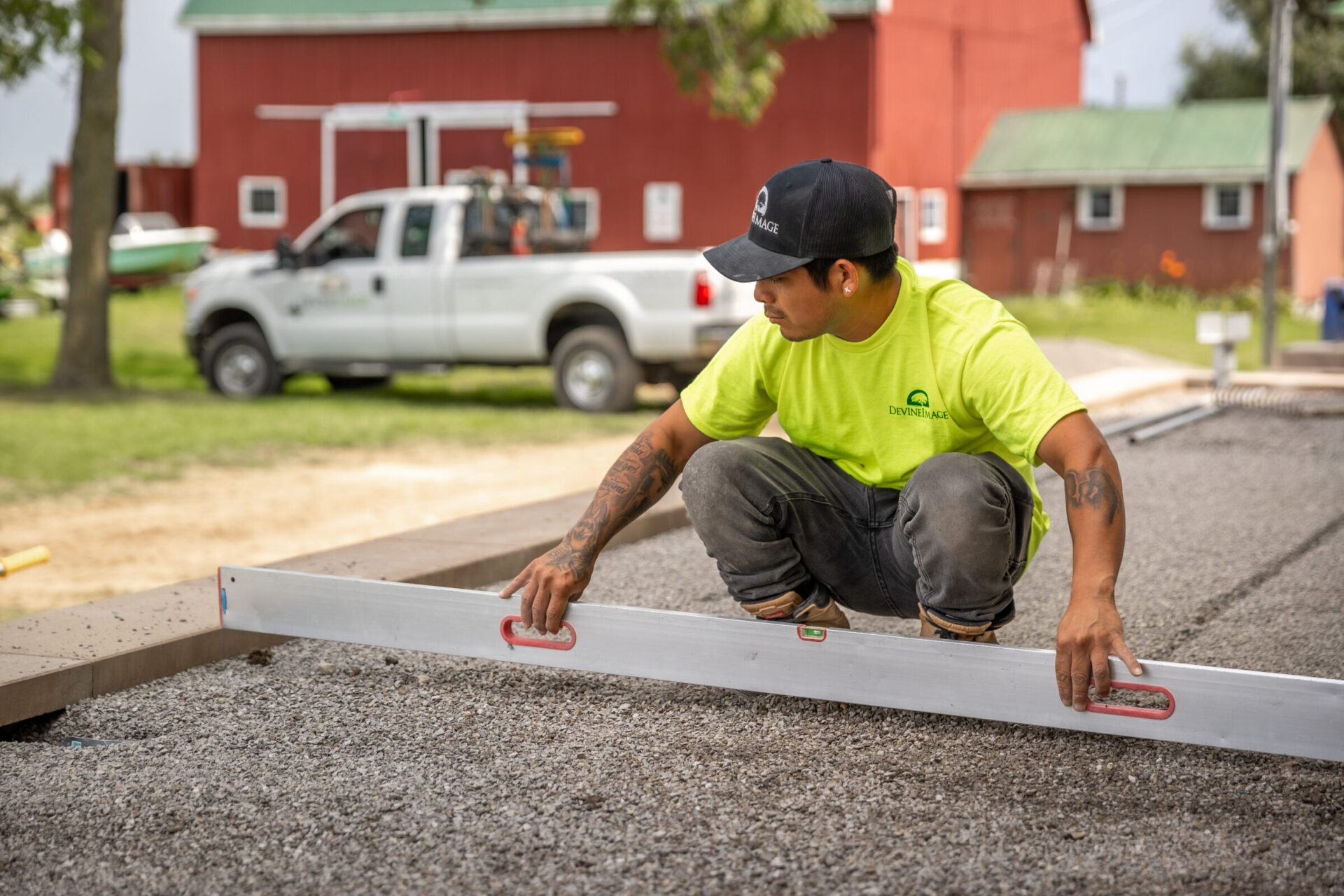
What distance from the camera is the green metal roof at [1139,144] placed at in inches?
1259

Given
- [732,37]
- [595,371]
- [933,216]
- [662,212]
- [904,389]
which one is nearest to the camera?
[904,389]

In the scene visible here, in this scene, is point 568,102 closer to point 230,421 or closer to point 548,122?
point 548,122

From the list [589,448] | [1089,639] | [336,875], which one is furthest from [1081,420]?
[589,448]

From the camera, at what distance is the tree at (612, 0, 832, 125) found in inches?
712

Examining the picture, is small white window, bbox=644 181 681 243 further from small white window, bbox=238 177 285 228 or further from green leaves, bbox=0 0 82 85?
green leaves, bbox=0 0 82 85

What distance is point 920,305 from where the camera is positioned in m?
3.51

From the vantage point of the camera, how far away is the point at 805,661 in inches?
141

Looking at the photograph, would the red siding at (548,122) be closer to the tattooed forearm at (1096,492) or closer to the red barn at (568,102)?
the red barn at (568,102)

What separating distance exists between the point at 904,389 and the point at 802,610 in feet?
2.29

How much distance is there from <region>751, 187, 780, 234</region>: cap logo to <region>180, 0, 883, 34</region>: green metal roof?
999 inches

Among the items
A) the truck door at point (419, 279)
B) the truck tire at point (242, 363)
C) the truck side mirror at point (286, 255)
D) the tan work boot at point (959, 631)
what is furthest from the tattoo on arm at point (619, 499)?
the truck tire at point (242, 363)

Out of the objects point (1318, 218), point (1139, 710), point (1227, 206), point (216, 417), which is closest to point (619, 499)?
point (1139, 710)

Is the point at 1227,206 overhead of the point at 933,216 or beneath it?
overhead

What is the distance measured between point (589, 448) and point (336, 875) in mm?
8414
